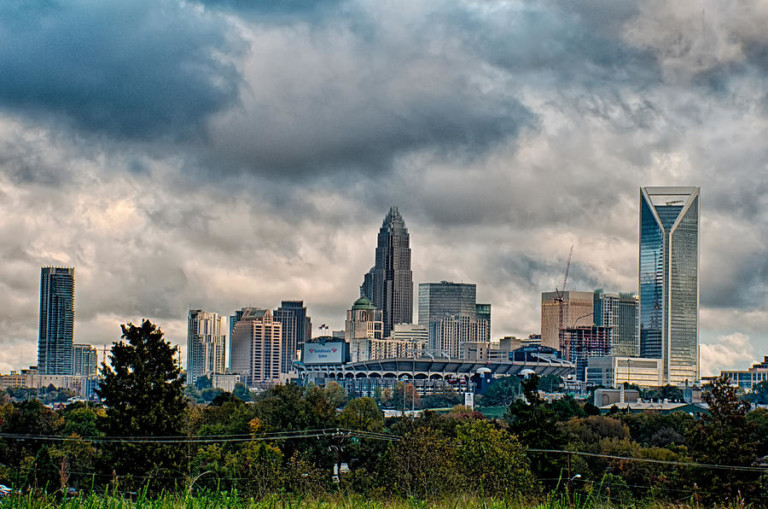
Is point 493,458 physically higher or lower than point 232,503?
lower

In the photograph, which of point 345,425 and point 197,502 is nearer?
point 197,502

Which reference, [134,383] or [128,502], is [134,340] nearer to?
[134,383]

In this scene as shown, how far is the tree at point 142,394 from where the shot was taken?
5344 centimetres

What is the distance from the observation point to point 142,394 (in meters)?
55.8

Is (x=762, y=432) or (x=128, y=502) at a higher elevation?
(x=128, y=502)

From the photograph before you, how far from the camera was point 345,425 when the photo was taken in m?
86.4

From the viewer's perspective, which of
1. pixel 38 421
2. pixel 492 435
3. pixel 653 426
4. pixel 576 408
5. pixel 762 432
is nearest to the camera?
pixel 492 435

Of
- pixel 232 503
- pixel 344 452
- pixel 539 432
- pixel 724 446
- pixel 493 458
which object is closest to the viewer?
pixel 232 503

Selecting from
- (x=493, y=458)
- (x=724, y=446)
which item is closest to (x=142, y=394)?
(x=493, y=458)

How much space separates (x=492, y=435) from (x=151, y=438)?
723 inches

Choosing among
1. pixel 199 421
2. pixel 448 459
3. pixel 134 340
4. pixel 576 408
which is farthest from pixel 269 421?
pixel 576 408

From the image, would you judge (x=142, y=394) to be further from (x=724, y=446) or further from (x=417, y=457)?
(x=724, y=446)

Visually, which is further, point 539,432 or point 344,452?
point 344,452

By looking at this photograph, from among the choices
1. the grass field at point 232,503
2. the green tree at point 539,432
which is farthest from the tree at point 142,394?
the grass field at point 232,503
